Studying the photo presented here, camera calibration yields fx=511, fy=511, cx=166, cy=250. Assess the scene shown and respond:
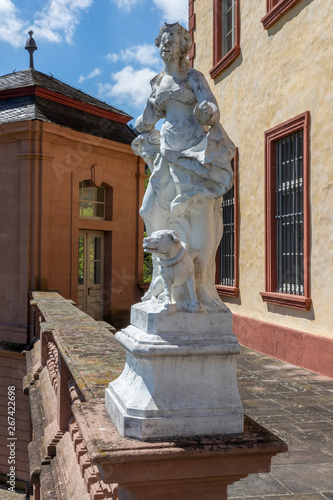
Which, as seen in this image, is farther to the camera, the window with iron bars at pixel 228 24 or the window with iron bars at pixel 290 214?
the window with iron bars at pixel 228 24

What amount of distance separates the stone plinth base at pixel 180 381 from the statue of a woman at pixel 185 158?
0.20m

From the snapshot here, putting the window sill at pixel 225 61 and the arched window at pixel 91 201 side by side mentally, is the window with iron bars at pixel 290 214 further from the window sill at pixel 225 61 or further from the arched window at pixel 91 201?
the arched window at pixel 91 201

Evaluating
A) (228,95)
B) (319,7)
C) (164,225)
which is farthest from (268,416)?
(228,95)

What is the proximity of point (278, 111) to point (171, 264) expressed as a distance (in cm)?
674

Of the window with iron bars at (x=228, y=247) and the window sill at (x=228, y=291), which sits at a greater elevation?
the window with iron bars at (x=228, y=247)

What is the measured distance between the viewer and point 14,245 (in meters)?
11.8

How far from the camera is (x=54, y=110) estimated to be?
41.2ft

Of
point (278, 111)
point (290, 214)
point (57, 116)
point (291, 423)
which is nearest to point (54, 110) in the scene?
point (57, 116)

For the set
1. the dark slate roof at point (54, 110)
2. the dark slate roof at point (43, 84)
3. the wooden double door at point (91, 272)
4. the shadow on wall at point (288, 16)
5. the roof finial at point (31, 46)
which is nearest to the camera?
the shadow on wall at point (288, 16)

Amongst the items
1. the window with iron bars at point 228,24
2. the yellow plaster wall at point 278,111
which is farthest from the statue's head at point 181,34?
the window with iron bars at point 228,24

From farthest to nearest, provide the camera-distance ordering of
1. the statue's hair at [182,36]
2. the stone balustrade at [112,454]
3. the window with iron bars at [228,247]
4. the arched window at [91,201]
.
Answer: the arched window at [91,201] → the window with iron bars at [228,247] → the statue's hair at [182,36] → the stone balustrade at [112,454]

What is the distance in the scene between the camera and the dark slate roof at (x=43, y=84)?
1277 cm

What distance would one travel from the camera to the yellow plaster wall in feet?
24.0

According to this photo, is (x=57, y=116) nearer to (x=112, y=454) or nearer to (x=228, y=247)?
(x=228, y=247)
